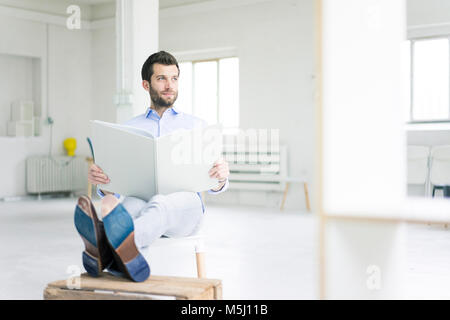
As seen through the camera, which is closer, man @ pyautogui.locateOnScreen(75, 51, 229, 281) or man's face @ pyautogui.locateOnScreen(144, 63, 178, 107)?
man @ pyautogui.locateOnScreen(75, 51, 229, 281)

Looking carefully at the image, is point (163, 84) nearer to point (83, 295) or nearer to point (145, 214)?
point (145, 214)

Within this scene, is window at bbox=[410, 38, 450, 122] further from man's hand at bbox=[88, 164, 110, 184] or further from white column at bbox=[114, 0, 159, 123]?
man's hand at bbox=[88, 164, 110, 184]

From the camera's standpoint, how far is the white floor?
2.81m

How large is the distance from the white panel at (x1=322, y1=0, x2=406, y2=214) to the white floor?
1392 millimetres

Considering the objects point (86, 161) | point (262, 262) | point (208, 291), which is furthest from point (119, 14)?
point (86, 161)

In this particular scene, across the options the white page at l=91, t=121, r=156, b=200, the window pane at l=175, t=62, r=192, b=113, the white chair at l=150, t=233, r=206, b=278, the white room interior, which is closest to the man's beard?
the white page at l=91, t=121, r=156, b=200

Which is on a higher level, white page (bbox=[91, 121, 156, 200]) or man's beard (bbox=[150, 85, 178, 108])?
man's beard (bbox=[150, 85, 178, 108])

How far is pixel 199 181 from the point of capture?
2.09 m

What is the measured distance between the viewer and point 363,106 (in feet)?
3.38

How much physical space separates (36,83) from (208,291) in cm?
770

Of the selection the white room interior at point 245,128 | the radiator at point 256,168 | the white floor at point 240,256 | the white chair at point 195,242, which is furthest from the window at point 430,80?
the white chair at point 195,242

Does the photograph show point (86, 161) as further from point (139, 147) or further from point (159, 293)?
point (159, 293)

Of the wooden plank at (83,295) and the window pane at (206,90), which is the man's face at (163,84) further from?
the window pane at (206,90)

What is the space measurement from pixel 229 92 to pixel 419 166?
2890 millimetres
